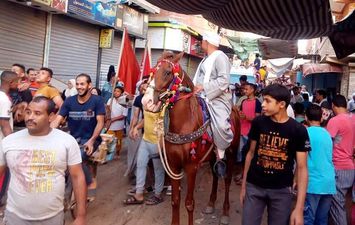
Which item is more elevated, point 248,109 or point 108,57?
point 108,57

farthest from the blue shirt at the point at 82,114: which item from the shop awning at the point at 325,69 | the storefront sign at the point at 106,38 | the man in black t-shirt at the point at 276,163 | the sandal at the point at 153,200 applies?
the shop awning at the point at 325,69

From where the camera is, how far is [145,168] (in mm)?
6012

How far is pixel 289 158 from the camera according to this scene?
11.2 feet

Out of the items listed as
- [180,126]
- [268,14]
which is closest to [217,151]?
[180,126]

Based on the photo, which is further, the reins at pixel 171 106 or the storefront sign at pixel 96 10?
the storefront sign at pixel 96 10

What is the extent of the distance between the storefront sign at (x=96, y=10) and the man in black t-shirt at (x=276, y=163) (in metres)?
9.99

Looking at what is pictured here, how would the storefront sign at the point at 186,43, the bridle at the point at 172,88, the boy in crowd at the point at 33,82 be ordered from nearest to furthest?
1. the bridle at the point at 172,88
2. the boy in crowd at the point at 33,82
3. the storefront sign at the point at 186,43

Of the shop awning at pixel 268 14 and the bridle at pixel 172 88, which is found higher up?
the shop awning at pixel 268 14

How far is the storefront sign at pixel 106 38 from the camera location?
14852mm

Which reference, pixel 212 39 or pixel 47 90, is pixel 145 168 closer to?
pixel 47 90

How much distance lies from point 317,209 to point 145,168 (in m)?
2.71

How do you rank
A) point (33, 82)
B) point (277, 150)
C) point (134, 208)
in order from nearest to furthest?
point (277, 150) → point (134, 208) → point (33, 82)

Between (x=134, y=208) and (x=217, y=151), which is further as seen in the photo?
(x=134, y=208)

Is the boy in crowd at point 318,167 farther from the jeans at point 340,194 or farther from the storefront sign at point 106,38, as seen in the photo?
the storefront sign at point 106,38
